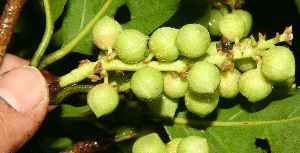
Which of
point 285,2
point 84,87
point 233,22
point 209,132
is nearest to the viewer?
point 233,22

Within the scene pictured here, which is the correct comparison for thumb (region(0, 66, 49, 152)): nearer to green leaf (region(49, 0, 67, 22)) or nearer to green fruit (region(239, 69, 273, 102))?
green leaf (region(49, 0, 67, 22))

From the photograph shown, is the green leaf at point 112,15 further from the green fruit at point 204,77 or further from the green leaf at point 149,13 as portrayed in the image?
the green fruit at point 204,77

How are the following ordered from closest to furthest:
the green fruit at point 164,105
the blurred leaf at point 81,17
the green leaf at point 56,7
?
the green fruit at point 164,105 → the green leaf at point 56,7 → the blurred leaf at point 81,17

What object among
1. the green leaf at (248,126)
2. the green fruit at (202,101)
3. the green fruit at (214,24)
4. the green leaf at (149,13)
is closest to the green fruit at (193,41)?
the green fruit at (202,101)

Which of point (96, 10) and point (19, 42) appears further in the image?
point (19, 42)

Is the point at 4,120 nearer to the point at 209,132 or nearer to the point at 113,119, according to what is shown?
the point at 113,119

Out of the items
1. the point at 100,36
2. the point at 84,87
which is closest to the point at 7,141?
the point at 84,87

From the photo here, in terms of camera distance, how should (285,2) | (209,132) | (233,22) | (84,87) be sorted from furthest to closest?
(285,2) < (209,132) < (84,87) < (233,22)

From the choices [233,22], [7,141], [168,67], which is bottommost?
[7,141]
